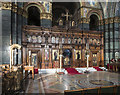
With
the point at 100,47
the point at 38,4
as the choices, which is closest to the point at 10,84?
the point at 38,4

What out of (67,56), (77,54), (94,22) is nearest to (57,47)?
(67,56)

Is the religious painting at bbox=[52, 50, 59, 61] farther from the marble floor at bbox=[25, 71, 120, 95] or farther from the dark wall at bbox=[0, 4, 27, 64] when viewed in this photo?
the marble floor at bbox=[25, 71, 120, 95]

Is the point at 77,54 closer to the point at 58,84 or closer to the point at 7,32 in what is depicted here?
the point at 58,84

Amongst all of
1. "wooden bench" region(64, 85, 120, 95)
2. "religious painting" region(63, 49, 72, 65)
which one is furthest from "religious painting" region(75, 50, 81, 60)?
"wooden bench" region(64, 85, 120, 95)

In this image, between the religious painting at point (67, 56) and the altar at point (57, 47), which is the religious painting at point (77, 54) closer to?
the altar at point (57, 47)

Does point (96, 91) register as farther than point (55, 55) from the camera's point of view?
No

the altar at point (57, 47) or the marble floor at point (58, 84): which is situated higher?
the altar at point (57, 47)

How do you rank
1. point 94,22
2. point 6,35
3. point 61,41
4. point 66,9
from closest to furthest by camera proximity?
point 6,35
point 61,41
point 94,22
point 66,9

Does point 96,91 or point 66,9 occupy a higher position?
point 66,9

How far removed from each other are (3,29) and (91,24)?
1614 cm

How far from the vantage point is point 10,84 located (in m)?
4.05

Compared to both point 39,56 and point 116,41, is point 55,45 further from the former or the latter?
point 116,41

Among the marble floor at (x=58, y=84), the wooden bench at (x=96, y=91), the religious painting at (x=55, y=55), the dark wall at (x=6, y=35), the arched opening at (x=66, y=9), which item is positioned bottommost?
the marble floor at (x=58, y=84)

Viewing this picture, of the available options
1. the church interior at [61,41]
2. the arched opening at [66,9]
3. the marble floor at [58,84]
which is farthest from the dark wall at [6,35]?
the arched opening at [66,9]
